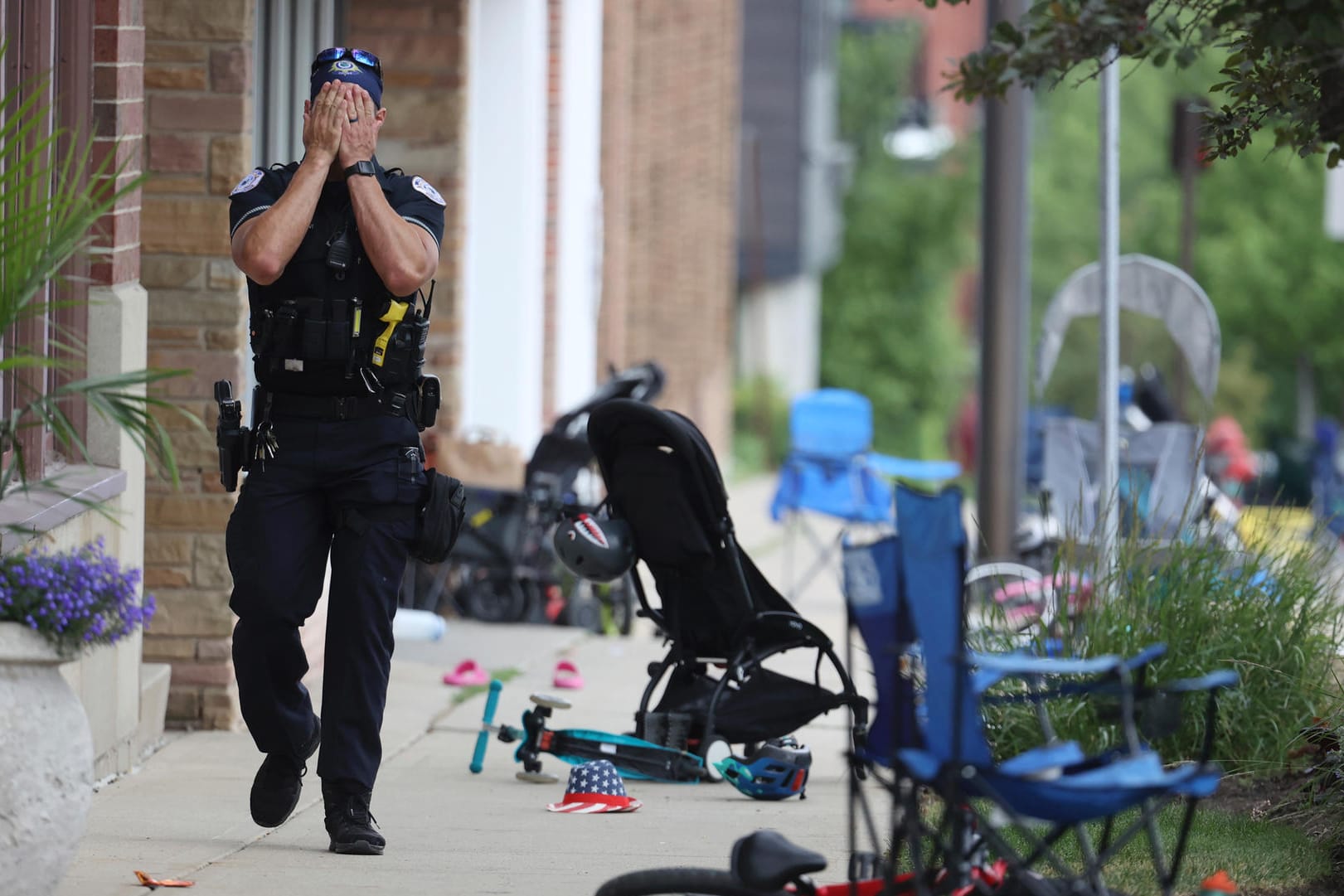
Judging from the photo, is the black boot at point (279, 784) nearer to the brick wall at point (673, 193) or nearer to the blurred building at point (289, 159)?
the blurred building at point (289, 159)

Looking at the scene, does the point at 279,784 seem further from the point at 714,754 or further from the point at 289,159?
the point at 289,159

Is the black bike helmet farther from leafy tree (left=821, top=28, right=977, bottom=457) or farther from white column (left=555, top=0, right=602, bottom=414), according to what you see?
leafy tree (left=821, top=28, right=977, bottom=457)

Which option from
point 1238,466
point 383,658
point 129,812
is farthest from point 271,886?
point 1238,466

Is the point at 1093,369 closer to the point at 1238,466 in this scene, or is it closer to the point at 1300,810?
the point at 1238,466

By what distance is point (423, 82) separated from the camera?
422 inches

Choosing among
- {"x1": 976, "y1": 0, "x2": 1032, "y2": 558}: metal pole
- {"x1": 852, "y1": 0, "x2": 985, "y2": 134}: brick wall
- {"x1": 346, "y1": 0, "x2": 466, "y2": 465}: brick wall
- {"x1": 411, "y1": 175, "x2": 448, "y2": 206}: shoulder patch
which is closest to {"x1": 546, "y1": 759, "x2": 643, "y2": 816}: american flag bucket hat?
{"x1": 411, "y1": 175, "x2": 448, "y2": 206}: shoulder patch

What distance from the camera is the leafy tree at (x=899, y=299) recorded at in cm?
4100

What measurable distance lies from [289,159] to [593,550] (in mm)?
2932

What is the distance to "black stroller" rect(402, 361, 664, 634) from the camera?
35.9 feet

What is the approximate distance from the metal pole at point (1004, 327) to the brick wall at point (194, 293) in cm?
571

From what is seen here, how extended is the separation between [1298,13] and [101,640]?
2.76m

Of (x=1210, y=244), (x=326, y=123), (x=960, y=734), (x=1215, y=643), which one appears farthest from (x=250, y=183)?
(x=1210, y=244)

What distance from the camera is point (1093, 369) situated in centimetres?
5244

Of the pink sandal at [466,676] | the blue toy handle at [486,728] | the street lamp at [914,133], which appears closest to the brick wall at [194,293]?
the blue toy handle at [486,728]
